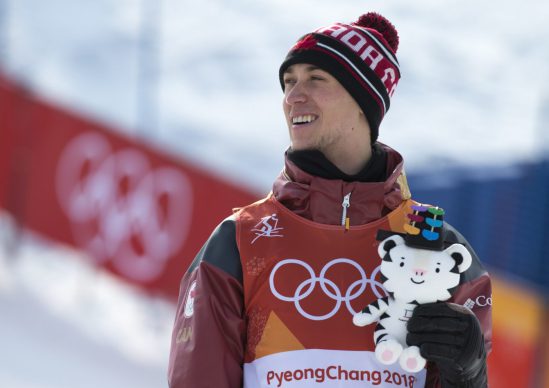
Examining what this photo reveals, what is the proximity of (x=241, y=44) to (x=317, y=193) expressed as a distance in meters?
19.2

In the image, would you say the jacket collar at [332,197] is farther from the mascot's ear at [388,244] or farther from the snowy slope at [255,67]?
the snowy slope at [255,67]

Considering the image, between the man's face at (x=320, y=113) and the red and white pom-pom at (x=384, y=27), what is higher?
the red and white pom-pom at (x=384, y=27)

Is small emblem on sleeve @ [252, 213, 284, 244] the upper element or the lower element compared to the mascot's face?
upper

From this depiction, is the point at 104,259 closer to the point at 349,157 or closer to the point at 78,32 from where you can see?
the point at 349,157

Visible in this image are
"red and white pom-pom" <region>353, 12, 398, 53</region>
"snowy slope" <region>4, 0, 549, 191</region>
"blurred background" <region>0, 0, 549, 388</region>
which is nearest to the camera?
"red and white pom-pom" <region>353, 12, 398, 53</region>

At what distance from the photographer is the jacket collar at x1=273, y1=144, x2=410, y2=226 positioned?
10.1ft

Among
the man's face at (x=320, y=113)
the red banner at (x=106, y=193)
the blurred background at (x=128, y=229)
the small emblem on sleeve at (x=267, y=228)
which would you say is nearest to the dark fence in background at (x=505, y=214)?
the blurred background at (x=128, y=229)

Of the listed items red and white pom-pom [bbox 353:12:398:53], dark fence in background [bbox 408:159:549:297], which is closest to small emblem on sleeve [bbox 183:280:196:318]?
red and white pom-pom [bbox 353:12:398:53]

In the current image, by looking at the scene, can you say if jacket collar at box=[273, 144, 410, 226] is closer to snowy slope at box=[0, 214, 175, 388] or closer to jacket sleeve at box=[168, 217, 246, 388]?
jacket sleeve at box=[168, 217, 246, 388]

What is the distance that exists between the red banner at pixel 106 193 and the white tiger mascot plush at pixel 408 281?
5.64 m

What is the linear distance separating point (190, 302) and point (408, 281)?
21.5 inches

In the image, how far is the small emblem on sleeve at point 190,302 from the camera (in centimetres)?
305

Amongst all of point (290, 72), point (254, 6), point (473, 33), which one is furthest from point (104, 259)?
point (254, 6)

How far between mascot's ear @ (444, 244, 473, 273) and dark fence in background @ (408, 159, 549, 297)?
213 inches
